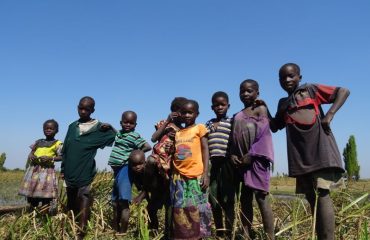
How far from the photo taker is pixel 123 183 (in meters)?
4.16

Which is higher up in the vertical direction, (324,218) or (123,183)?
(123,183)

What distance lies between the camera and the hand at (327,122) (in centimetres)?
293

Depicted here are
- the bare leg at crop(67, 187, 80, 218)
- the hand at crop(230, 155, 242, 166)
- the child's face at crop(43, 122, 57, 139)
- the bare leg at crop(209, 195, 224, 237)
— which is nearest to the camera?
the hand at crop(230, 155, 242, 166)

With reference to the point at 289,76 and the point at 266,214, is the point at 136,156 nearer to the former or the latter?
the point at 266,214

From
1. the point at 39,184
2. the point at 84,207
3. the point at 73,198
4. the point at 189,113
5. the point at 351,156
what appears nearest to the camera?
the point at 189,113

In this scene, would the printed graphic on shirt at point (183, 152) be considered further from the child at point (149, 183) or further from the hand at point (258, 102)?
the hand at point (258, 102)

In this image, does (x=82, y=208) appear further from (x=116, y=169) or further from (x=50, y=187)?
(x=50, y=187)

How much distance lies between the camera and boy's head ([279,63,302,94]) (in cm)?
323

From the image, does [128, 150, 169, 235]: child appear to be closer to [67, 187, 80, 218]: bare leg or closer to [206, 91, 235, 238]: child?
[206, 91, 235, 238]: child

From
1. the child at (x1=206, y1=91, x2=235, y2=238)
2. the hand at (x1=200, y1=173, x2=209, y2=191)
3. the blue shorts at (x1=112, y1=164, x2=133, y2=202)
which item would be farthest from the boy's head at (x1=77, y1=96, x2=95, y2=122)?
the hand at (x1=200, y1=173, x2=209, y2=191)

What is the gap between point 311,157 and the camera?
2.93 m

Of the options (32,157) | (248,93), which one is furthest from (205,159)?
(32,157)

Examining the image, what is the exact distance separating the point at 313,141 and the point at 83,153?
275cm

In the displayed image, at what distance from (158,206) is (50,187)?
190cm
